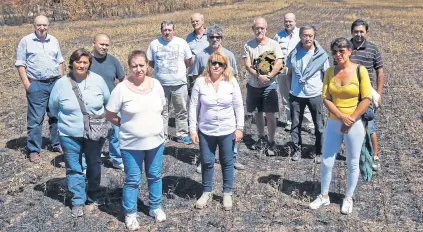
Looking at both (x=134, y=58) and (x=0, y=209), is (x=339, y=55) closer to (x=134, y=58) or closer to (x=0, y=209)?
(x=134, y=58)

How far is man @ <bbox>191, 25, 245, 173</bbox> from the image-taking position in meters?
5.55

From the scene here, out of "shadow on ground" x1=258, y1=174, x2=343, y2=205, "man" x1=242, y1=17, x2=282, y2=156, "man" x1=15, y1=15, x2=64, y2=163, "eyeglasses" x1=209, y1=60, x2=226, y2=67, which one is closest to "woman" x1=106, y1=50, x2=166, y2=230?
"eyeglasses" x1=209, y1=60, x2=226, y2=67

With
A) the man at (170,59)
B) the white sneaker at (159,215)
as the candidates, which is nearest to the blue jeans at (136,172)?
the white sneaker at (159,215)

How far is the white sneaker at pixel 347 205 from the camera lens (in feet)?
15.9

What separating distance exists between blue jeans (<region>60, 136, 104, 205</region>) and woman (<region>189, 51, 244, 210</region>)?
1.02 meters

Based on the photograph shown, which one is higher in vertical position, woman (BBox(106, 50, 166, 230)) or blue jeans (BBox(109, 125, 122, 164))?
woman (BBox(106, 50, 166, 230))

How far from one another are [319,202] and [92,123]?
2.43m

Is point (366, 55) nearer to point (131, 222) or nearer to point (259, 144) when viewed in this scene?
point (259, 144)

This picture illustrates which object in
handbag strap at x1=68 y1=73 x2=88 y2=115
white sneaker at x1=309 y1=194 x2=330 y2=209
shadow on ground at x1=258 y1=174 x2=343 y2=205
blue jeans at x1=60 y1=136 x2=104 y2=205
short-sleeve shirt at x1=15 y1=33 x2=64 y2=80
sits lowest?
shadow on ground at x1=258 y1=174 x2=343 y2=205

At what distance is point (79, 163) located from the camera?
4.89m

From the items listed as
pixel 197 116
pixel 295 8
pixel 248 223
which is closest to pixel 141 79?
pixel 197 116

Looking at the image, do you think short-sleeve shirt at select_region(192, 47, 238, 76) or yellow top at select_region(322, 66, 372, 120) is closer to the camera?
yellow top at select_region(322, 66, 372, 120)

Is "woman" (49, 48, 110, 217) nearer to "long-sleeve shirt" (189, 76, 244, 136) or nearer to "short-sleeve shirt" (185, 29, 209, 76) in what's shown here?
"long-sleeve shirt" (189, 76, 244, 136)

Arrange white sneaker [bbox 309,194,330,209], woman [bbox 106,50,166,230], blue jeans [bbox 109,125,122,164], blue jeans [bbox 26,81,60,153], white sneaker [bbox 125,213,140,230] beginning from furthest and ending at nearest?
blue jeans [bbox 26,81,60,153] → blue jeans [bbox 109,125,122,164] → white sneaker [bbox 309,194,330,209] → white sneaker [bbox 125,213,140,230] → woman [bbox 106,50,166,230]
